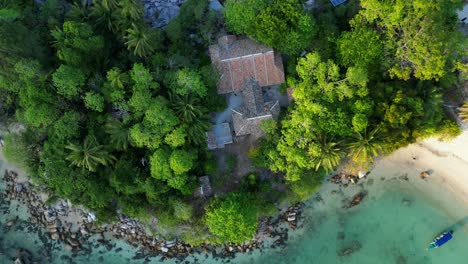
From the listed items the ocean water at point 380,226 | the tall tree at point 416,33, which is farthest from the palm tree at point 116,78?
the tall tree at point 416,33

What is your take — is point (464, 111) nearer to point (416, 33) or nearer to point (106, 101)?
point (416, 33)

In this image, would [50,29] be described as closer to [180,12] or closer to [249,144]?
[180,12]

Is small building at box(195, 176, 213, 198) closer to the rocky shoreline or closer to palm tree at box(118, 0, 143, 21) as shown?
the rocky shoreline

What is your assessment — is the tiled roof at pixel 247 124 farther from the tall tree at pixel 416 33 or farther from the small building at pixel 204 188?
the tall tree at pixel 416 33

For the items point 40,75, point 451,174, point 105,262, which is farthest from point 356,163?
point 40,75

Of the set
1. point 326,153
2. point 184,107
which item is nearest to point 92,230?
point 184,107

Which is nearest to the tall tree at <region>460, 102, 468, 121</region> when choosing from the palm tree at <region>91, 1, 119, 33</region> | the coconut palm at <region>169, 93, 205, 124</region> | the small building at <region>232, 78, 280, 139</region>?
the small building at <region>232, 78, 280, 139</region>
